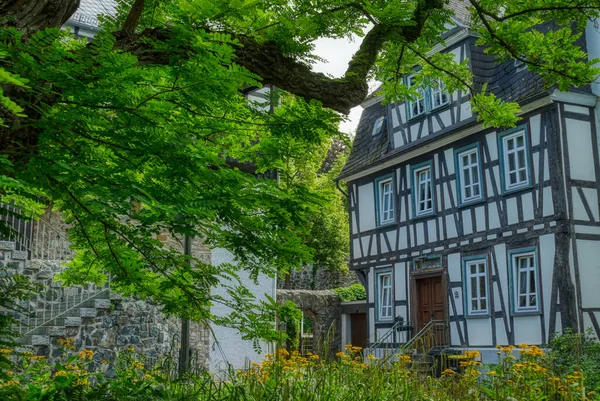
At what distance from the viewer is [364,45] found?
5.88 m

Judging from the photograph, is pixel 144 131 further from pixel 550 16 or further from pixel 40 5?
pixel 550 16

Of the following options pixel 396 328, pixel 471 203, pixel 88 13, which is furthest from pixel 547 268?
pixel 88 13

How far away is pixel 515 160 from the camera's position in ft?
50.8

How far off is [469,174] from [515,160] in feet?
4.78

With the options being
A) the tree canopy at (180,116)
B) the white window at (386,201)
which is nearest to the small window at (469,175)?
the white window at (386,201)

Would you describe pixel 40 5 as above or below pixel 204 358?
above

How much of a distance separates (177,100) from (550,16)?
14.3ft

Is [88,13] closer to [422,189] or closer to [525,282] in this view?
[422,189]

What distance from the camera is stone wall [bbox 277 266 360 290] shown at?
103 feet

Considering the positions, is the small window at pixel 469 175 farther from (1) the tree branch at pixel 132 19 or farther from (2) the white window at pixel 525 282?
(1) the tree branch at pixel 132 19

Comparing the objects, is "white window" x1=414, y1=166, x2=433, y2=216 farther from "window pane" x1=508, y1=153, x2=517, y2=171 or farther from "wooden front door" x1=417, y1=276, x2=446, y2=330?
"window pane" x1=508, y1=153, x2=517, y2=171

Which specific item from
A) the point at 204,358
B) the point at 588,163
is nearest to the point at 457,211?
the point at 588,163

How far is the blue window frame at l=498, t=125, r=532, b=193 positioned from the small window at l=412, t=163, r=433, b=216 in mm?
2499

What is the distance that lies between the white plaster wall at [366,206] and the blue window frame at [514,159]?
5.10 m
